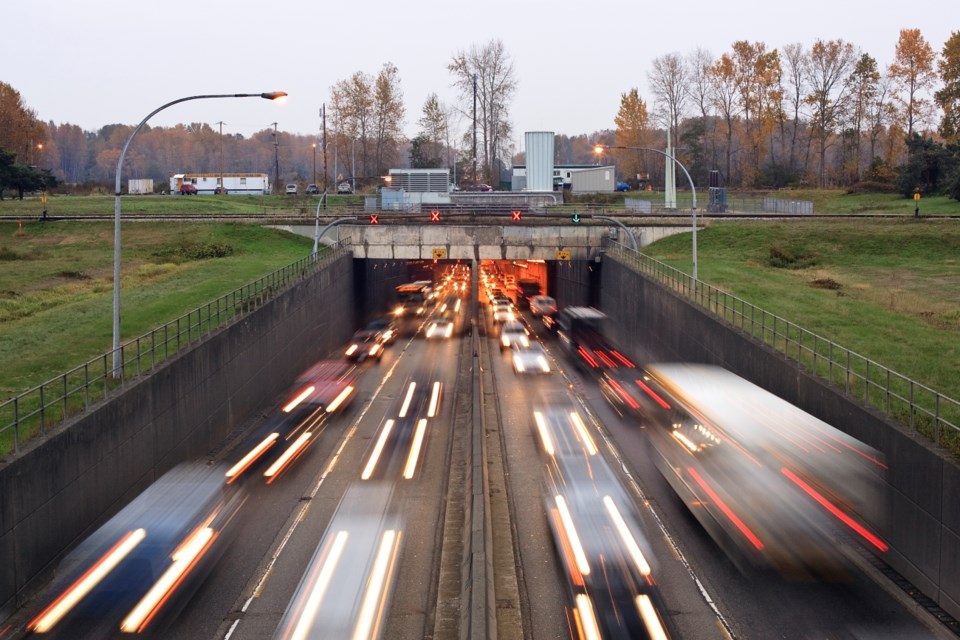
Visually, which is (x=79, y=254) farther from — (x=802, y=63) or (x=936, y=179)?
(x=802, y=63)

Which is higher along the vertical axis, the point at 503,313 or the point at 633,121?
the point at 633,121

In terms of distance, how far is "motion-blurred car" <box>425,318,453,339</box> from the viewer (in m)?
63.5

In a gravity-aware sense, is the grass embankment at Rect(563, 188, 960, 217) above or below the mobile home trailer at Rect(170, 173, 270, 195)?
below

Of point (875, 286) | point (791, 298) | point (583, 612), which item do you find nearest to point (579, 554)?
point (583, 612)

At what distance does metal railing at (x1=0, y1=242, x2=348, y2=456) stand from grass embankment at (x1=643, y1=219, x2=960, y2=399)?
22020mm

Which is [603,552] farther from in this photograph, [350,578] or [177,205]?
[177,205]

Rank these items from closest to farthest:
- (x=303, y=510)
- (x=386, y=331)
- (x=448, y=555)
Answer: (x=448, y=555) → (x=303, y=510) → (x=386, y=331)

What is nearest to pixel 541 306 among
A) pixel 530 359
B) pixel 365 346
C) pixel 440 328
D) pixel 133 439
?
pixel 440 328

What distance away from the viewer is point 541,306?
74125mm

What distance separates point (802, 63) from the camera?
11188 centimetres

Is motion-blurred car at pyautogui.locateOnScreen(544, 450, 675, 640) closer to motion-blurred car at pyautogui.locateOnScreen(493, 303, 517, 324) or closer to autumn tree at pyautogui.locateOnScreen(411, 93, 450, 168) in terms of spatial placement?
motion-blurred car at pyautogui.locateOnScreen(493, 303, 517, 324)

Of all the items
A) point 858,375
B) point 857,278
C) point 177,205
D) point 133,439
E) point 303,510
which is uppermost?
point 177,205

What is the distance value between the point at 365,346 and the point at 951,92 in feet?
230

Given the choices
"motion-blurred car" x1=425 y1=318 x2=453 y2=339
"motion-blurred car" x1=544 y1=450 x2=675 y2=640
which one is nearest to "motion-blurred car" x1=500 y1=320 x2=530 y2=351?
"motion-blurred car" x1=425 y1=318 x2=453 y2=339
